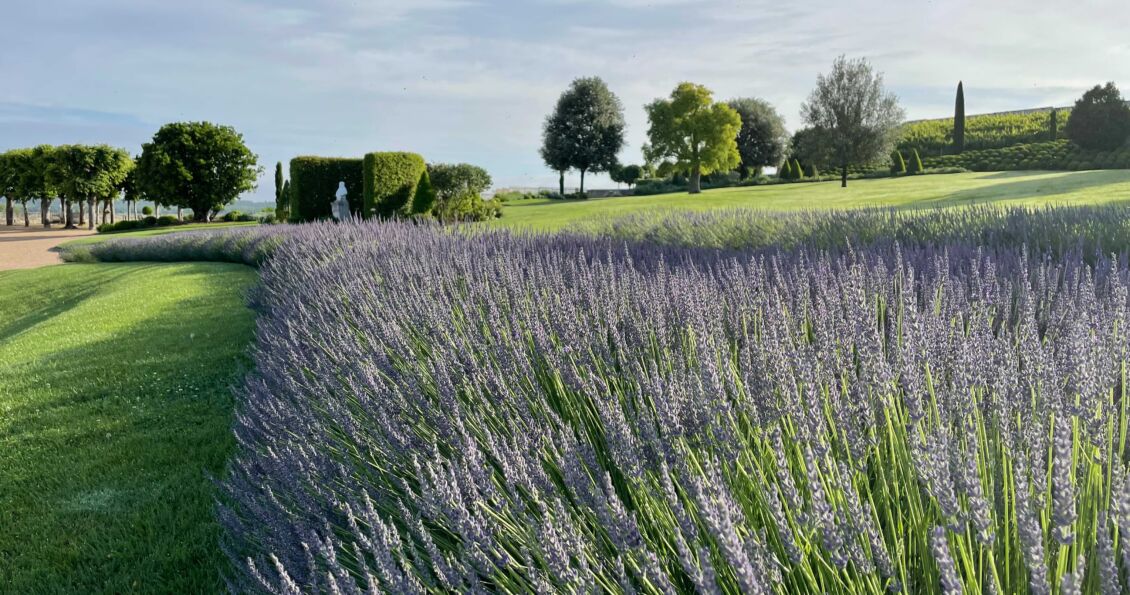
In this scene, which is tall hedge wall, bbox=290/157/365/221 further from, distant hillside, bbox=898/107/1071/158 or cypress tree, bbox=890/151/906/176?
distant hillside, bbox=898/107/1071/158

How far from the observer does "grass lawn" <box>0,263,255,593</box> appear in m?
2.88

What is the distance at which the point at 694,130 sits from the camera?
115 ft

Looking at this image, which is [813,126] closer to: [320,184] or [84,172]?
[320,184]

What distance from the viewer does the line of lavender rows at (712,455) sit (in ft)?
3.43

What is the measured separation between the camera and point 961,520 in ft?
3.17

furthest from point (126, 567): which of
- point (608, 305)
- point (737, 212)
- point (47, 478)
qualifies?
point (737, 212)

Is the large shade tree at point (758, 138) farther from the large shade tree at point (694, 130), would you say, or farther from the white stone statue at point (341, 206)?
the white stone statue at point (341, 206)

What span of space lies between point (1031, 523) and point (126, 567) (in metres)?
3.14

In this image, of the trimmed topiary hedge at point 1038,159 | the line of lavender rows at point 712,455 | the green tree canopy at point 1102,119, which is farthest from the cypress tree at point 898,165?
the line of lavender rows at point 712,455

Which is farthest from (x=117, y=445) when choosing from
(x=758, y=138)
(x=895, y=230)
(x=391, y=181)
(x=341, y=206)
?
(x=758, y=138)

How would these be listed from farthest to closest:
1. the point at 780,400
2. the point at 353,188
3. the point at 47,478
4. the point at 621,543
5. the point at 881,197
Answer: the point at 353,188 → the point at 881,197 → the point at 47,478 → the point at 780,400 → the point at 621,543

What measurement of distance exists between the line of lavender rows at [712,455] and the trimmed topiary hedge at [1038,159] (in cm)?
3376

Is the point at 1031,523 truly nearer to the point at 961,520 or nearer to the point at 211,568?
the point at 961,520

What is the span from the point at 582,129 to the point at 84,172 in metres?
29.3
